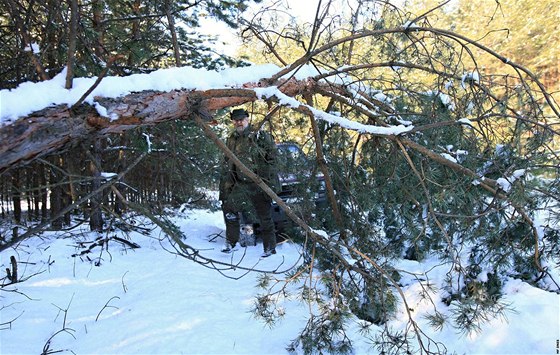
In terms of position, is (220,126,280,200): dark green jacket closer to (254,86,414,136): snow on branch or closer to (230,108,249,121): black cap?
(230,108,249,121): black cap

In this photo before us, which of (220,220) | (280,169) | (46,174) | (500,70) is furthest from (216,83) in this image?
(500,70)

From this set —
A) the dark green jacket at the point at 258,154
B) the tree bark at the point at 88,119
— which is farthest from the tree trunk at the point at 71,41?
the dark green jacket at the point at 258,154

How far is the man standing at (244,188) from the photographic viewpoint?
3607mm

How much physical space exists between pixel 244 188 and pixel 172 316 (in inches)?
64.0

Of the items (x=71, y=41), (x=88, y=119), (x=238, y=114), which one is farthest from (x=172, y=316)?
(x=238, y=114)

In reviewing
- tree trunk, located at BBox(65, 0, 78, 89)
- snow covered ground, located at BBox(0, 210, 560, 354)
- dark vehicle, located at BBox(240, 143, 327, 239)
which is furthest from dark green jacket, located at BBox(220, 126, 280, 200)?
tree trunk, located at BBox(65, 0, 78, 89)

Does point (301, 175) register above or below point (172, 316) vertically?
above

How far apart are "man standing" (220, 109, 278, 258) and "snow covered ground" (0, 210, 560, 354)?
793 mm

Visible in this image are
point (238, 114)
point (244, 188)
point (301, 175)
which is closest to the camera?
point (301, 175)

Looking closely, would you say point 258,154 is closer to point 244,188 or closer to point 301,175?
point 301,175

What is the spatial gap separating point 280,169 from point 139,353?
195 centimetres

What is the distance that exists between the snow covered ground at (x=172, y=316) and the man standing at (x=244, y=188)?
2.60 feet

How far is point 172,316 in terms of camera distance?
2898mm

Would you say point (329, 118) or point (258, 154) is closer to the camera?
point (329, 118)
